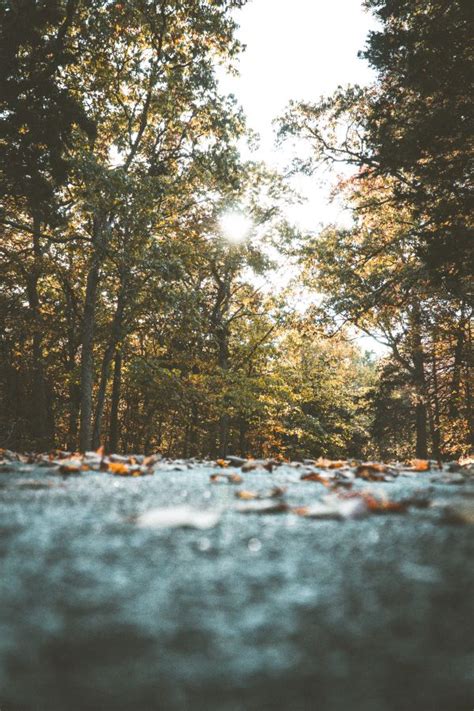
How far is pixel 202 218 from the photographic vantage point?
16438mm

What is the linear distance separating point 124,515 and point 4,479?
1.49m

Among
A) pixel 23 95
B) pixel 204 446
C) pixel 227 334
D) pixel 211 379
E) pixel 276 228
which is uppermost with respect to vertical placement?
pixel 276 228

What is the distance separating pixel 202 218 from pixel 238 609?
654 inches

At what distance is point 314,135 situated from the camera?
13531 millimetres

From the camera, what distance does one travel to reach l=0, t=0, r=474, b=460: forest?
8.84 m

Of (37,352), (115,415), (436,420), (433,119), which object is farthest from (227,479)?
(436,420)

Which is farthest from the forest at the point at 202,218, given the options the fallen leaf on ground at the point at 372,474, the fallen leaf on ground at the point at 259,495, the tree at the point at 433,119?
the fallen leaf on ground at the point at 259,495

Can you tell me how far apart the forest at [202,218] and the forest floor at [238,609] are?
8.85 meters

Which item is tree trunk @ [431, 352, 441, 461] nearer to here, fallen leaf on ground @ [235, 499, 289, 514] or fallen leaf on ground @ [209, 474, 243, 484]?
fallen leaf on ground @ [209, 474, 243, 484]

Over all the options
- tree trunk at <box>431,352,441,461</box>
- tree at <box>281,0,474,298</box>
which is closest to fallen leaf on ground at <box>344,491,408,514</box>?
tree at <box>281,0,474,298</box>

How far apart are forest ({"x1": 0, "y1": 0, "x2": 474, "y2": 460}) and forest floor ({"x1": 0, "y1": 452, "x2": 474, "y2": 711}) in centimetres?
885

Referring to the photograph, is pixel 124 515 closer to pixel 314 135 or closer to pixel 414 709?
pixel 414 709

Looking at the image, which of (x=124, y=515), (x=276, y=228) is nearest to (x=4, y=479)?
(x=124, y=515)

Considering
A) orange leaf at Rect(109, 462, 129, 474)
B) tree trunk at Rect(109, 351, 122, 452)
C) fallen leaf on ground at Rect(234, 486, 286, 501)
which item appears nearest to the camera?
fallen leaf on ground at Rect(234, 486, 286, 501)
